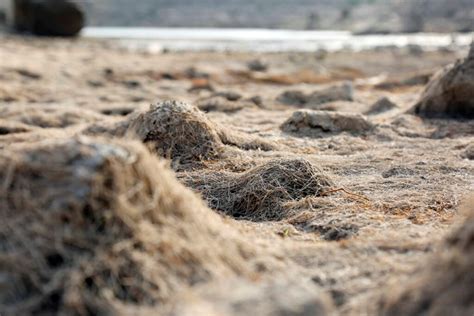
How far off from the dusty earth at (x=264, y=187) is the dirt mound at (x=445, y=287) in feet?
0.51

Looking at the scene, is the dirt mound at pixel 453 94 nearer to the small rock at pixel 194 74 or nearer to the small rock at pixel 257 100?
the small rock at pixel 257 100

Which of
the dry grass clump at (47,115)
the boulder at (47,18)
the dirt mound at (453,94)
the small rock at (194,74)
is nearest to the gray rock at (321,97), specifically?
the dirt mound at (453,94)

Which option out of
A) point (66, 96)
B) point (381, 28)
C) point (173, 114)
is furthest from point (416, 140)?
point (381, 28)

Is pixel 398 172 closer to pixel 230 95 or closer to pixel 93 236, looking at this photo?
pixel 93 236

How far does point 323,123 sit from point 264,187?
3.07 meters

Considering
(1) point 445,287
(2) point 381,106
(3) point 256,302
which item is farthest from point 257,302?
(2) point 381,106

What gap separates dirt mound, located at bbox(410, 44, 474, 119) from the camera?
9.60 meters

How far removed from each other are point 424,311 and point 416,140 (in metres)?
5.51

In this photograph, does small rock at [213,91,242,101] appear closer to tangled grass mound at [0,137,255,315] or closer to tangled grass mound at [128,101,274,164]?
tangled grass mound at [128,101,274,164]

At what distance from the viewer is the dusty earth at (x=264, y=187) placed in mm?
3086

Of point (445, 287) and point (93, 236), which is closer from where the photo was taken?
point (445, 287)

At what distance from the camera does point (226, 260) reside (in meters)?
3.39

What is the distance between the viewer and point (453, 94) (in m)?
9.70

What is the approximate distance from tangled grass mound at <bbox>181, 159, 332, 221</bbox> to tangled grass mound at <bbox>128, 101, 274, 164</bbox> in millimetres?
641
